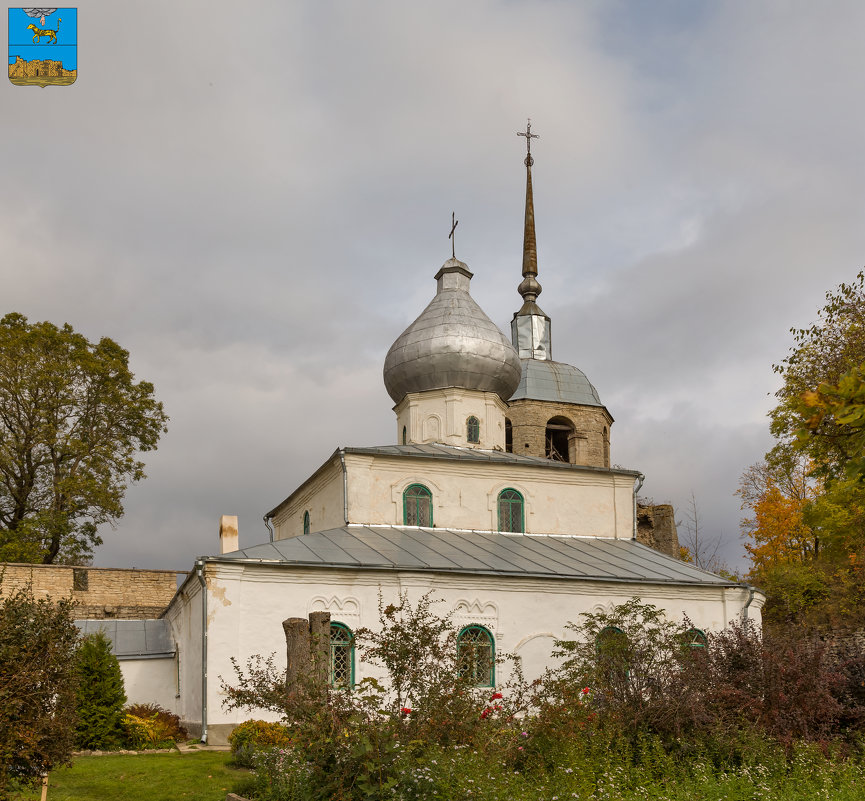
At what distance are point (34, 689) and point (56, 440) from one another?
64.8 ft

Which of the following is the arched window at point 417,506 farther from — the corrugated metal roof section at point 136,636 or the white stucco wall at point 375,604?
the corrugated metal roof section at point 136,636

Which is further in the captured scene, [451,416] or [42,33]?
[451,416]

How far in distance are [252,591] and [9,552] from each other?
11.6 meters

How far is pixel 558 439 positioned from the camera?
130 feet

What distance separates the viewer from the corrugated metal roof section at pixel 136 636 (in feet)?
70.1

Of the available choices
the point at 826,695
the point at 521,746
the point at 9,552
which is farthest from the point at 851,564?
the point at 9,552

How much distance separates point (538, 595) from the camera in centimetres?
1930

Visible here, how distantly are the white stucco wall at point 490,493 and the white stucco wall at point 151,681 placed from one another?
5.36 meters

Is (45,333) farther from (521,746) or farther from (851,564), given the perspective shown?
(851,564)

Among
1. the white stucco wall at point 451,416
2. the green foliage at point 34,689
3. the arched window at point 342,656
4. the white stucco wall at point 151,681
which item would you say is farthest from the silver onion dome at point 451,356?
the green foliage at point 34,689

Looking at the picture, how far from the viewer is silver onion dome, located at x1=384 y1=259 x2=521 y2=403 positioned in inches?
995

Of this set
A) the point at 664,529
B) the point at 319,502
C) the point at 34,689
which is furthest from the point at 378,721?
the point at 664,529

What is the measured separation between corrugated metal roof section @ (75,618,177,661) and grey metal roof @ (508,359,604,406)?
18715 mm

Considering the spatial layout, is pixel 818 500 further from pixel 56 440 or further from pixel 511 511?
pixel 56 440
